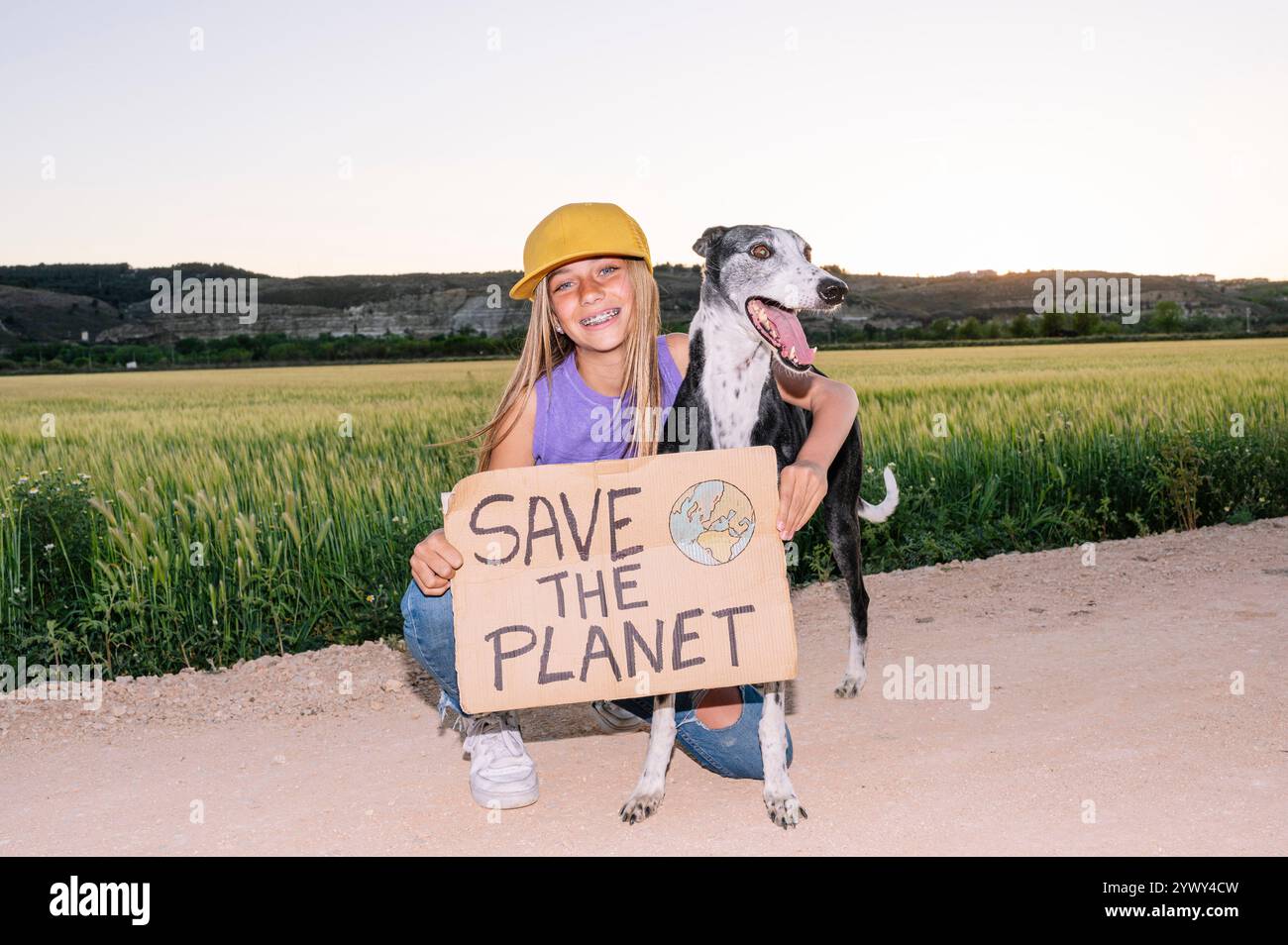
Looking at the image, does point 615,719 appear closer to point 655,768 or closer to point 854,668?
point 655,768

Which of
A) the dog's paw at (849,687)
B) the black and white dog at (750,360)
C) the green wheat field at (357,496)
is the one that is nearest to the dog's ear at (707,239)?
the black and white dog at (750,360)

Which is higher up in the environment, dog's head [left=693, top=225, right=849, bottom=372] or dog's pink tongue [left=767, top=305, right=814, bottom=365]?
dog's head [left=693, top=225, right=849, bottom=372]

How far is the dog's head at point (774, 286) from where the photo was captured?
3939 millimetres

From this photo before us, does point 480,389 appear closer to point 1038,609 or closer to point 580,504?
point 1038,609

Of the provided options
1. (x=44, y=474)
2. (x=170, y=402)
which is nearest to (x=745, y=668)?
(x=44, y=474)

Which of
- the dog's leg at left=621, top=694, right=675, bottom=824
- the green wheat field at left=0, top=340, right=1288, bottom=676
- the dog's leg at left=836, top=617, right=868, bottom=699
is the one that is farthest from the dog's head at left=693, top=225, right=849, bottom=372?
the green wheat field at left=0, top=340, right=1288, bottom=676

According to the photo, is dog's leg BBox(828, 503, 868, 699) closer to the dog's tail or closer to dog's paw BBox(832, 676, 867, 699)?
dog's paw BBox(832, 676, 867, 699)

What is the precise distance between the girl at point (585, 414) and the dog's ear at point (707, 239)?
11.6 inches

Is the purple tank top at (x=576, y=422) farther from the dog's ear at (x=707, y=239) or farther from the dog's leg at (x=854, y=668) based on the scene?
the dog's leg at (x=854, y=668)

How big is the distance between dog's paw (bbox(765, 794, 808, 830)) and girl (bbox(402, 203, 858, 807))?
266mm

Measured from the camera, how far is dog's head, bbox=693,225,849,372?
3.94 meters

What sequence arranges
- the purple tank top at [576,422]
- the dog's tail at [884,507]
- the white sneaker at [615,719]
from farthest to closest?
1. the dog's tail at [884,507]
2. the white sneaker at [615,719]
3. the purple tank top at [576,422]

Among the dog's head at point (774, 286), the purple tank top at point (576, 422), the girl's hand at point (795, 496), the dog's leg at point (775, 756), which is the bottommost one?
the dog's leg at point (775, 756)

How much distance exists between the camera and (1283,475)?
9.69 metres
